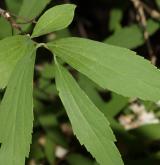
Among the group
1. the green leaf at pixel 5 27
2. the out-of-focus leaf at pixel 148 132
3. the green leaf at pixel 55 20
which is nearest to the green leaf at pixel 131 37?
the out-of-focus leaf at pixel 148 132

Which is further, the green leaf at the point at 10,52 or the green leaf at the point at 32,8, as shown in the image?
the green leaf at the point at 32,8

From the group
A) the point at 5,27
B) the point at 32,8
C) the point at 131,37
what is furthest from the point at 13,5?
the point at 131,37

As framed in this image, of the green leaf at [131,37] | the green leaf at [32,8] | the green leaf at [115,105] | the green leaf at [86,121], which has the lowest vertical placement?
the green leaf at [115,105]

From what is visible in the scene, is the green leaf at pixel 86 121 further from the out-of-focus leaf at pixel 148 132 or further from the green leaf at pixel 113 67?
the out-of-focus leaf at pixel 148 132

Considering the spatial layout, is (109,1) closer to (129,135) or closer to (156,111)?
(156,111)

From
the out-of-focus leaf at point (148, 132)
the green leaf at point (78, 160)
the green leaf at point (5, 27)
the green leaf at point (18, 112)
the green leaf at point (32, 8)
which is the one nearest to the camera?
the green leaf at point (18, 112)

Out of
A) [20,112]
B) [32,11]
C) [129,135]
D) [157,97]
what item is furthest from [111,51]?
[129,135]

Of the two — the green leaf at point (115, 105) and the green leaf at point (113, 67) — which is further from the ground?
the green leaf at point (113, 67)
